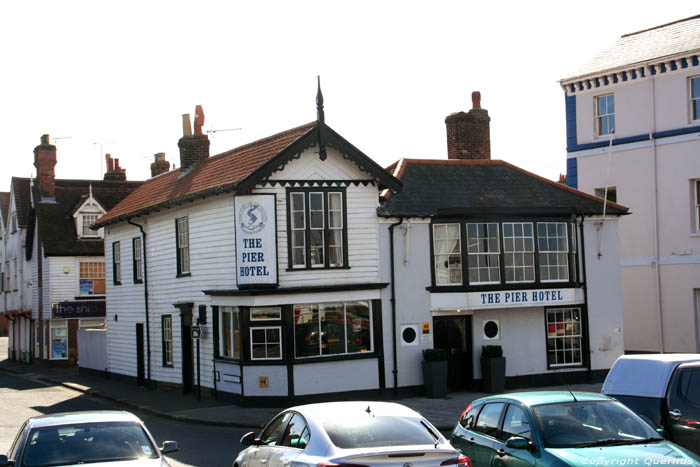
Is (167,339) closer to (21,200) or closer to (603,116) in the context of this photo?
(603,116)

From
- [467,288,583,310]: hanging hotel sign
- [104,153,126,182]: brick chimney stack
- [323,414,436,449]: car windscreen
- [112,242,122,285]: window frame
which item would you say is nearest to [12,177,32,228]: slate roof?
[104,153,126,182]: brick chimney stack

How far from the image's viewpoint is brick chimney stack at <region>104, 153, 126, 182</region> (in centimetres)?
4994

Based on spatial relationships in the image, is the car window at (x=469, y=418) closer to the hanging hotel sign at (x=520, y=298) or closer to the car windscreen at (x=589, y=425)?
the car windscreen at (x=589, y=425)

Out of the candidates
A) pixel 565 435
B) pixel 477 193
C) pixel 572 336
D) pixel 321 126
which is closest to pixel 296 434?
pixel 565 435

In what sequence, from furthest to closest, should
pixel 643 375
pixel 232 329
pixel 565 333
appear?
1. pixel 565 333
2. pixel 232 329
3. pixel 643 375

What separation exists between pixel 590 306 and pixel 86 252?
26.2m

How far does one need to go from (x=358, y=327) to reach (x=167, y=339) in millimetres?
7913

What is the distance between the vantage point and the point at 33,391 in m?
31.6

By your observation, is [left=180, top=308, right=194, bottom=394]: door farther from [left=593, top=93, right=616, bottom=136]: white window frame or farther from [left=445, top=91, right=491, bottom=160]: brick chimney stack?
[left=593, top=93, right=616, bottom=136]: white window frame

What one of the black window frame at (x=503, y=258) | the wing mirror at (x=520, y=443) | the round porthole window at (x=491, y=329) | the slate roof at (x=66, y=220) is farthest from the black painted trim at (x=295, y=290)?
the slate roof at (x=66, y=220)

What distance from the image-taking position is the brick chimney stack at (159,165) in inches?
1703

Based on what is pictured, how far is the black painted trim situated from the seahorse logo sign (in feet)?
5.27

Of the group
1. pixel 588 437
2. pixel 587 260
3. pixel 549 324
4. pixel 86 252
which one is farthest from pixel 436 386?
pixel 86 252

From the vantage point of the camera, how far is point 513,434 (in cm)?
1041
